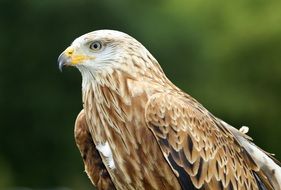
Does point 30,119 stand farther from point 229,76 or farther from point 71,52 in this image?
point 71,52

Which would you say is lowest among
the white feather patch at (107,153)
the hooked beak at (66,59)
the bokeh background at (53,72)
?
the bokeh background at (53,72)

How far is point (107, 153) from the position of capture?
1015 centimetres

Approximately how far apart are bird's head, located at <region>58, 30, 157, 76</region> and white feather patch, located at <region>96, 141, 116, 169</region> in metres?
0.70

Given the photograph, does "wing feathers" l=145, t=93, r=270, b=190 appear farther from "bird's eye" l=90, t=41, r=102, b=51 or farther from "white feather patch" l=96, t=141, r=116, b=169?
"bird's eye" l=90, t=41, r=102, b=51

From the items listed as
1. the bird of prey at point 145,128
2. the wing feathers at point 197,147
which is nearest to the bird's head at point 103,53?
the bird of prey at point 145,128

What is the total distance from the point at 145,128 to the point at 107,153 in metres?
0.44

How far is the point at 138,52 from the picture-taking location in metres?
10.3

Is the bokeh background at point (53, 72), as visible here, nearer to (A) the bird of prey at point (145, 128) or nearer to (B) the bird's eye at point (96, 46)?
(A) the bird of prey at point (145, 128)

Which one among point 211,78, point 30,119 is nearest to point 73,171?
point 30,119

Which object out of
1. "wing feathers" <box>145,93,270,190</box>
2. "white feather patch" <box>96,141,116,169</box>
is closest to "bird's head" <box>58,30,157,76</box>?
"wing feathers" <box>145,93,270,190</box>

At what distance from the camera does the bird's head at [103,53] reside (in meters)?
10.1

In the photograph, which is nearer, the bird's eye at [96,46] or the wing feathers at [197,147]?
the wing feathers at [197,147]

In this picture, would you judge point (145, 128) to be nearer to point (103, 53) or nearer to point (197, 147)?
point (197, 147)

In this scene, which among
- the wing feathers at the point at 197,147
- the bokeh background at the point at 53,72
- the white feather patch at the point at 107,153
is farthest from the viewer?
the bokeh background at the point at 53,72
